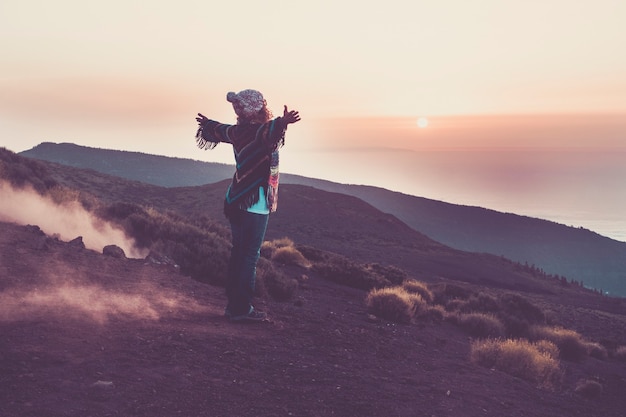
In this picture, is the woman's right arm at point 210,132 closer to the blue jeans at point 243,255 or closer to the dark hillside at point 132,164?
the blue jeans at point 243,255

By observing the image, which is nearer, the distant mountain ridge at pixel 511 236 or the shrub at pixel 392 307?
the shrub at pixel 392 307

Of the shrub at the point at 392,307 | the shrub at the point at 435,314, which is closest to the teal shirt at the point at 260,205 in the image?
the shrub at the point at 392,307

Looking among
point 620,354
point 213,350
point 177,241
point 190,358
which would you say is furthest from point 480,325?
point 190,358

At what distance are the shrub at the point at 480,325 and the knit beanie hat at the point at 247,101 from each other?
896cm

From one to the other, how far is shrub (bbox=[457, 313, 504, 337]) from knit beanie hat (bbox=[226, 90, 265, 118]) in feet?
29.4

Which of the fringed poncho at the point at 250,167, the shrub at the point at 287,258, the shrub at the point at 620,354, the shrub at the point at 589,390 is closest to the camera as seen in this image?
the fringed poncho at the point at 250,167

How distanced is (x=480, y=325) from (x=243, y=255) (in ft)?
27.8

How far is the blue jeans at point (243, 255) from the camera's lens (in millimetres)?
7043

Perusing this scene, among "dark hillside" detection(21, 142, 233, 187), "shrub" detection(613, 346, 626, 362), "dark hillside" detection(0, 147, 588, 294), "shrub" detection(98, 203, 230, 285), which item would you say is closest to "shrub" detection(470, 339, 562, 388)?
"shrub" detection(98, 203, 230, 285)

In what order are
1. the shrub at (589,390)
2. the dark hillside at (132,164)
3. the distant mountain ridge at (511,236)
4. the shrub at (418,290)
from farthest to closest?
1. the dark hillside at (132,164)
2. the distant mountain ridge at (511,236)
3. the shrub at (418,290)
4. the shrub at (589,390)

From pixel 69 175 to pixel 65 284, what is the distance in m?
46.7

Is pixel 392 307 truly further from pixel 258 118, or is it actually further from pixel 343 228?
pixel 343 228

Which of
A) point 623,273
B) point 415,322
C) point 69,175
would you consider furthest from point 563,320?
point 623,273

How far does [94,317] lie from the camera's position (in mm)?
6516
